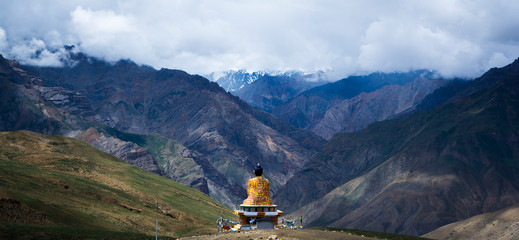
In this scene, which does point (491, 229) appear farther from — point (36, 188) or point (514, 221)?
point (36, 188)

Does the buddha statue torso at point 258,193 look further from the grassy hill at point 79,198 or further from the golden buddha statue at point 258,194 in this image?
the grassy hill at point 79,198

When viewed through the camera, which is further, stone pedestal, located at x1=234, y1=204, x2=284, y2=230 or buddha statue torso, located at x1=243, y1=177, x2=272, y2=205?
buddha statue torso, located at x1=243, y1=177, x2=272, y2=205

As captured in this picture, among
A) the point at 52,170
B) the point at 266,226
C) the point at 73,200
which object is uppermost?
the point at 52,170

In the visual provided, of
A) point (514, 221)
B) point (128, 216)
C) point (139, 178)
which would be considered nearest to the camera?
point (128, 216)

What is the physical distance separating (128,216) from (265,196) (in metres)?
36.4

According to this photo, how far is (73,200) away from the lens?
3462 inches

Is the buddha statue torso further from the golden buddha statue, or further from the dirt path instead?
the dirt path

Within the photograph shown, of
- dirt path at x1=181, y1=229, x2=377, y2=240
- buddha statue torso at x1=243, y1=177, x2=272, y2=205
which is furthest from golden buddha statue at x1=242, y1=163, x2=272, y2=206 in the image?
dirt path at x1=181, y1=229, x2=377, y2=240

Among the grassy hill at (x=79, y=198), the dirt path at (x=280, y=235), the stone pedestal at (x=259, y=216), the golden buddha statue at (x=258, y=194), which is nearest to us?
the dirt path at (x=280, y=235)

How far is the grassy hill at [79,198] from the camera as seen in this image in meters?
63.1

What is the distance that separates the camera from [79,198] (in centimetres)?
9212

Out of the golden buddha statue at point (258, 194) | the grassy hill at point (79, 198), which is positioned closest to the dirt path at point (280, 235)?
the golden buddha statue at point (258, 194)

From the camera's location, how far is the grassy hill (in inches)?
2485

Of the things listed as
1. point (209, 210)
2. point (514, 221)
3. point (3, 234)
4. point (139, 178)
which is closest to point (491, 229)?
point (514, 221)
